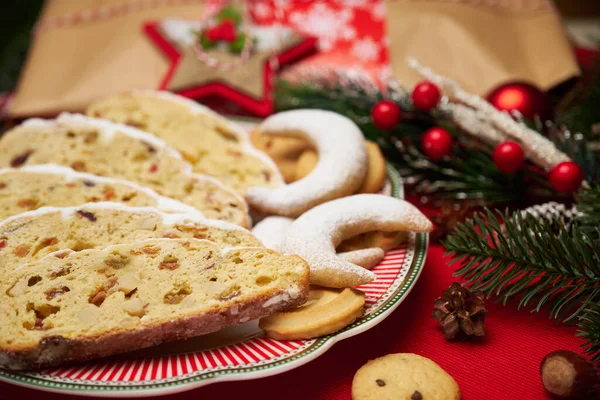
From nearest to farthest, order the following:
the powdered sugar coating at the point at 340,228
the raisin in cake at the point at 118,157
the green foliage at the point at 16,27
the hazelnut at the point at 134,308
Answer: the hazelnut at the point at 134,308
the powdered sugar coating at the point at 340,228
the raisin in cake at the point at 118,157
the green foliage at the point at 16,27

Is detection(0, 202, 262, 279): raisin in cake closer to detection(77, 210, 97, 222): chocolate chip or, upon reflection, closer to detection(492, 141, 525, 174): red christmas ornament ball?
detection(77, 210, 97, 222): chocolate chip

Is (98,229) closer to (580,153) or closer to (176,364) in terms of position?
(176,364)

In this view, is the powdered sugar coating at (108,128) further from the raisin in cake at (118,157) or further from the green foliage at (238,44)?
the green foliage at (238,44)

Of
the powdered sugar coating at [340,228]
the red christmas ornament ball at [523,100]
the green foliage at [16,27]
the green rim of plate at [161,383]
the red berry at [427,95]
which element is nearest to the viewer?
the green rim of plate at [161,383]

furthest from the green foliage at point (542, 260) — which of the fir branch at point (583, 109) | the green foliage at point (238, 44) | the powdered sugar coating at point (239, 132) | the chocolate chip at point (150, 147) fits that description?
the green foliage at point (238, 44)

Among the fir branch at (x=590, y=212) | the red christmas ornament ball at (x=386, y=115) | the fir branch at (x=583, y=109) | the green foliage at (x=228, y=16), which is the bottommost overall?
the fir branch at (x=583, y=109)

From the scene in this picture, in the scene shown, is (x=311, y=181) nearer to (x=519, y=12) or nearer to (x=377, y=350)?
(x=377, y=350)
